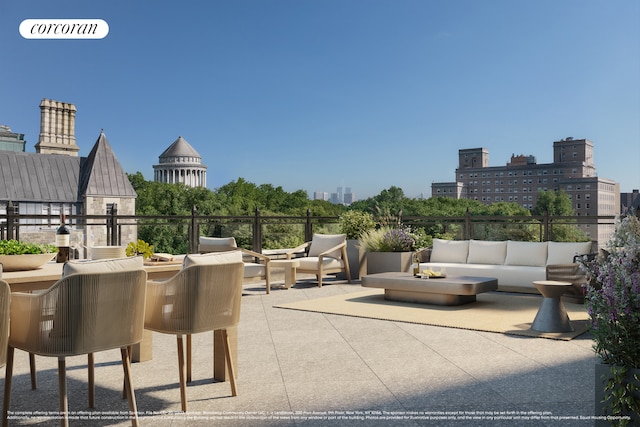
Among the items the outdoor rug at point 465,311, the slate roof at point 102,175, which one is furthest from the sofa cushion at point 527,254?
the slate roof at point 102,175

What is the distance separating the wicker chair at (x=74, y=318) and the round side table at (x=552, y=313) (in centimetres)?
373

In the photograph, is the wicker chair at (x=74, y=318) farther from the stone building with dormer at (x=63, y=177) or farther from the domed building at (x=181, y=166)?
the domed building at (x=181, y=166)

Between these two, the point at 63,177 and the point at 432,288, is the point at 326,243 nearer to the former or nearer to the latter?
the point at 432,288

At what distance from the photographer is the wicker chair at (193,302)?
325cm

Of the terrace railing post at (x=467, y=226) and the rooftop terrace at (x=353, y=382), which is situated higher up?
the terrace railing post at (x=467, y=226)

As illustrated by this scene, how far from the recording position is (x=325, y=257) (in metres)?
9.20

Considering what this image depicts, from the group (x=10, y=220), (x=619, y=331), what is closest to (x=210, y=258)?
(x=619, y=331)

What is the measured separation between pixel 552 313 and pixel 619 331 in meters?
3.02

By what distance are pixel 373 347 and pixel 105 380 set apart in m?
2.00

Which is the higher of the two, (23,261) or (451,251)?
(23,261)

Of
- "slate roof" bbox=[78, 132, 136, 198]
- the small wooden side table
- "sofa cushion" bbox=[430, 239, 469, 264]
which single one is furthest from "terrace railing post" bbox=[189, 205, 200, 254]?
"slate roof" bbox=[78, 132, 136, 198]

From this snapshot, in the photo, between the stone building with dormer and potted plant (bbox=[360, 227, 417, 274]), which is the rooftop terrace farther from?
the stone building with dormer

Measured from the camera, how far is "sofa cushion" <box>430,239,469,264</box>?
866 cm

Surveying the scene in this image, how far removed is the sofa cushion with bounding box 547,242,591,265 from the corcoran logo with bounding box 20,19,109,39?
5.95 metres
